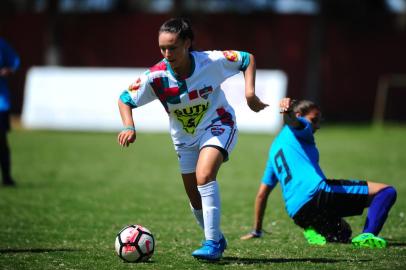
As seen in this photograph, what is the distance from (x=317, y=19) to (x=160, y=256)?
2307 cm

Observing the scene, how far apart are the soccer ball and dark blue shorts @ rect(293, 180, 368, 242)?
163 centimetres

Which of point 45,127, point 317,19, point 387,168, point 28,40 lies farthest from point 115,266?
point 28,40

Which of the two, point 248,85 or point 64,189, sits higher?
point 248,85

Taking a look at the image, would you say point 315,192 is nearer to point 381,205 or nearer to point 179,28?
point 381,205

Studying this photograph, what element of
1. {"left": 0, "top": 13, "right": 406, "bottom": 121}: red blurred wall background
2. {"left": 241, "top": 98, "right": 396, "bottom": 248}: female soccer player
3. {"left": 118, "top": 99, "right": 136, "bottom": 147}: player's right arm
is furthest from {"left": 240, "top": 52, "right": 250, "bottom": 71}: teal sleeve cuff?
{"left": 0, "top": 13, "right": 406, "bottom": 121}: red blurred wall background

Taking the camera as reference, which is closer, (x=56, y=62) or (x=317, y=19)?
(x=317, y=19)

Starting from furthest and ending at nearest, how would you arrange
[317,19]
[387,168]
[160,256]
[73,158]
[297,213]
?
[317,19], [73,158], [387,168], [297,213], [160,256]

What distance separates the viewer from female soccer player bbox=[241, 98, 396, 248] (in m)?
6.64

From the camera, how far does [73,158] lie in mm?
16078

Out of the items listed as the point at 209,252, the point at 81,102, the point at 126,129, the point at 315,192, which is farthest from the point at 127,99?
the point at 81,102

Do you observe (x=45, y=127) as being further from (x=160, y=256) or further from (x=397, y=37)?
(x=160, y=256)

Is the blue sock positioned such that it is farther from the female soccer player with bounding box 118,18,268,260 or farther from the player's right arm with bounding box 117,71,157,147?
the player's right arm with bounding box 117,71,157,147

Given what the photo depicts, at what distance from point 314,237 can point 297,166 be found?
75 cm

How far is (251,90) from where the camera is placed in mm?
6000
